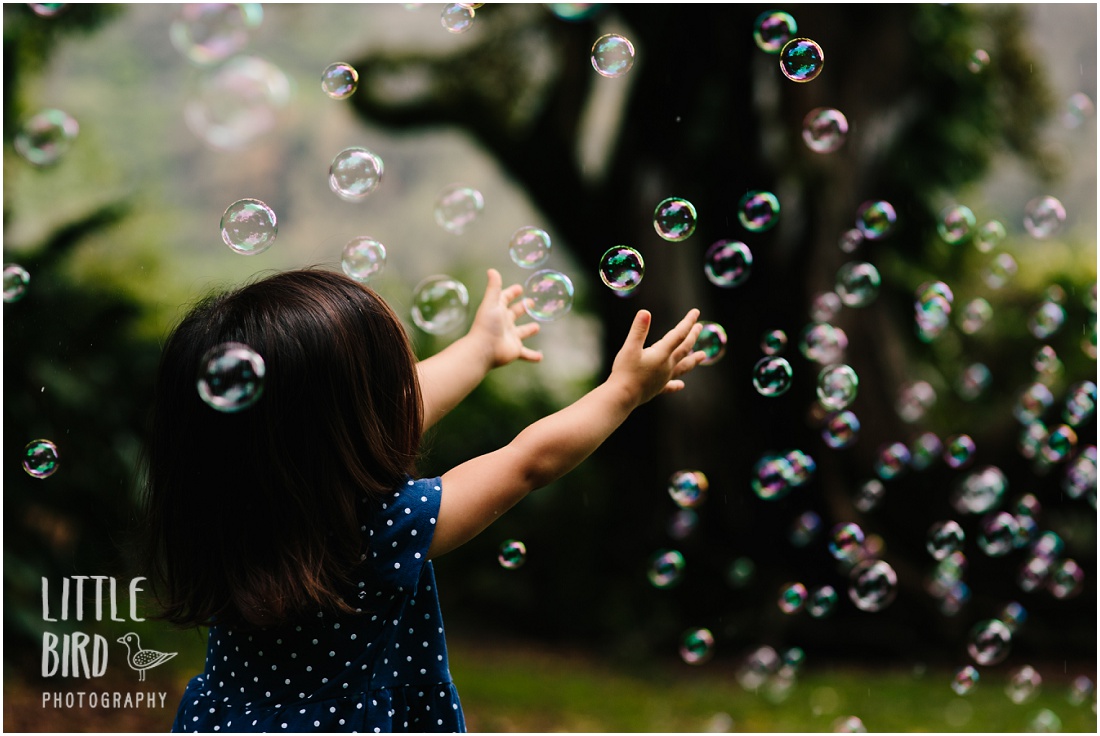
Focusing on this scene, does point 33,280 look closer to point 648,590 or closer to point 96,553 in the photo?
point 96,553

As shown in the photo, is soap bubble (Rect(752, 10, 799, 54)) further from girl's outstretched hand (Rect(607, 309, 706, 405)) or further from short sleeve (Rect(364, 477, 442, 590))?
short sleeve (Rect(364, 477, 442, 590))

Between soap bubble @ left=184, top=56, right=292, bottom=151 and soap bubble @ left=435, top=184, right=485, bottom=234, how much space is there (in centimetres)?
67

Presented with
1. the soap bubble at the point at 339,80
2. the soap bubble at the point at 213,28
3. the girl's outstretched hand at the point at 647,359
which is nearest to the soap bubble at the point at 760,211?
the soap bubble at the point at 339,80

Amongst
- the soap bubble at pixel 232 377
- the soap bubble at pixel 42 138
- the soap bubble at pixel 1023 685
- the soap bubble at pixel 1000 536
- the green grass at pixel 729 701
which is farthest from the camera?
the green grass at pixel 729 701

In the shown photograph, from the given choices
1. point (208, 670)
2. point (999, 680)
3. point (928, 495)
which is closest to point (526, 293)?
point (208, 670)

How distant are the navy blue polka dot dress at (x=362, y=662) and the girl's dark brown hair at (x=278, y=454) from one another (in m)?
0.04

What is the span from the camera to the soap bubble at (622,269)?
2275 mm

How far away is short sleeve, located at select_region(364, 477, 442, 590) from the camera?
1521 mm

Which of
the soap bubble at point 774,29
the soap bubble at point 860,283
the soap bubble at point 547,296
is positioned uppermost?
the soap bubble at point 774,29

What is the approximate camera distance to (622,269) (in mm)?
2283

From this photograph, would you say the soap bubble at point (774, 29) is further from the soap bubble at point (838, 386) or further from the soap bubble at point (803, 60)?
the soap bubble at point (838, 386)

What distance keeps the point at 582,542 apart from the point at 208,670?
3895 mm

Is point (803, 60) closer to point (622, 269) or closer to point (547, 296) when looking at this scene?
point (622, 269)

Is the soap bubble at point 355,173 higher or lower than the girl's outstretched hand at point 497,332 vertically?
higher
